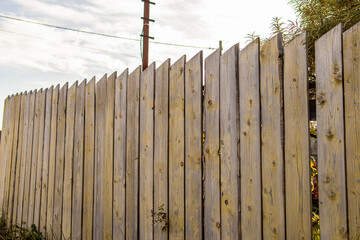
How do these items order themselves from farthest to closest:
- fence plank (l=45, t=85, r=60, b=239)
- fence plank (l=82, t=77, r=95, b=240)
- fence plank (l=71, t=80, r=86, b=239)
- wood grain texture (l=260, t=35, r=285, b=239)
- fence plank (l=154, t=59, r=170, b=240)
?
fence plank (l=45, t=85, r=60, b=239), fence plank (l=71, t=80, r=86, b=239), fence plank (l=82, t=77, r=95, b=240), fence plank (l=154, t=59, r=170, b=240), wood grain texture (l=260, t=35, r=285, b=239)

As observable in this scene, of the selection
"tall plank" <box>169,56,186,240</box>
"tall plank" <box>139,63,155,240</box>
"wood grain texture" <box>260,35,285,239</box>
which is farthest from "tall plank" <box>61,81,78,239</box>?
"wood grain texture" <box>260,35,285,239</box>

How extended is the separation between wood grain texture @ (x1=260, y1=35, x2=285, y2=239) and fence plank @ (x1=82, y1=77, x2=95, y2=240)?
1.94 metres

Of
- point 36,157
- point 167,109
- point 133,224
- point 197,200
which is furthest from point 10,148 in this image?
point 197,200

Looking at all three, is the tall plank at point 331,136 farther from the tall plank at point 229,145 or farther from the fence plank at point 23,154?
the fence plank at point 23,154

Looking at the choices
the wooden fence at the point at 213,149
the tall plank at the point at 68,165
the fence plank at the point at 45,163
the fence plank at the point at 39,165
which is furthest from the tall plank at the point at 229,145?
the fence plank at the point at 39,165

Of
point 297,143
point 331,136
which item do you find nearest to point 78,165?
point 297,143

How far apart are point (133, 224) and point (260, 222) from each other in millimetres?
1239

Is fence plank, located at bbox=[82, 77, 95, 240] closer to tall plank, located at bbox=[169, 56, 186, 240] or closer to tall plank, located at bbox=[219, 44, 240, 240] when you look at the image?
tall plank, located at bbox=[169, 56, 186, 240]

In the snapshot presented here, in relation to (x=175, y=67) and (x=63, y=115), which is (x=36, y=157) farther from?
(x=175, y=67)

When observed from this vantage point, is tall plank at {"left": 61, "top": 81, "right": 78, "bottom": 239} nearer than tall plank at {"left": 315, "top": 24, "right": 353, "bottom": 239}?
No

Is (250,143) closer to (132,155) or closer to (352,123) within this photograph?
(352,123)

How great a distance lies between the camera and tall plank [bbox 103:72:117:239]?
290 centimetres

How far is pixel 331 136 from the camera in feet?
5.20

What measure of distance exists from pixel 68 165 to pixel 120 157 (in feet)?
3.25
